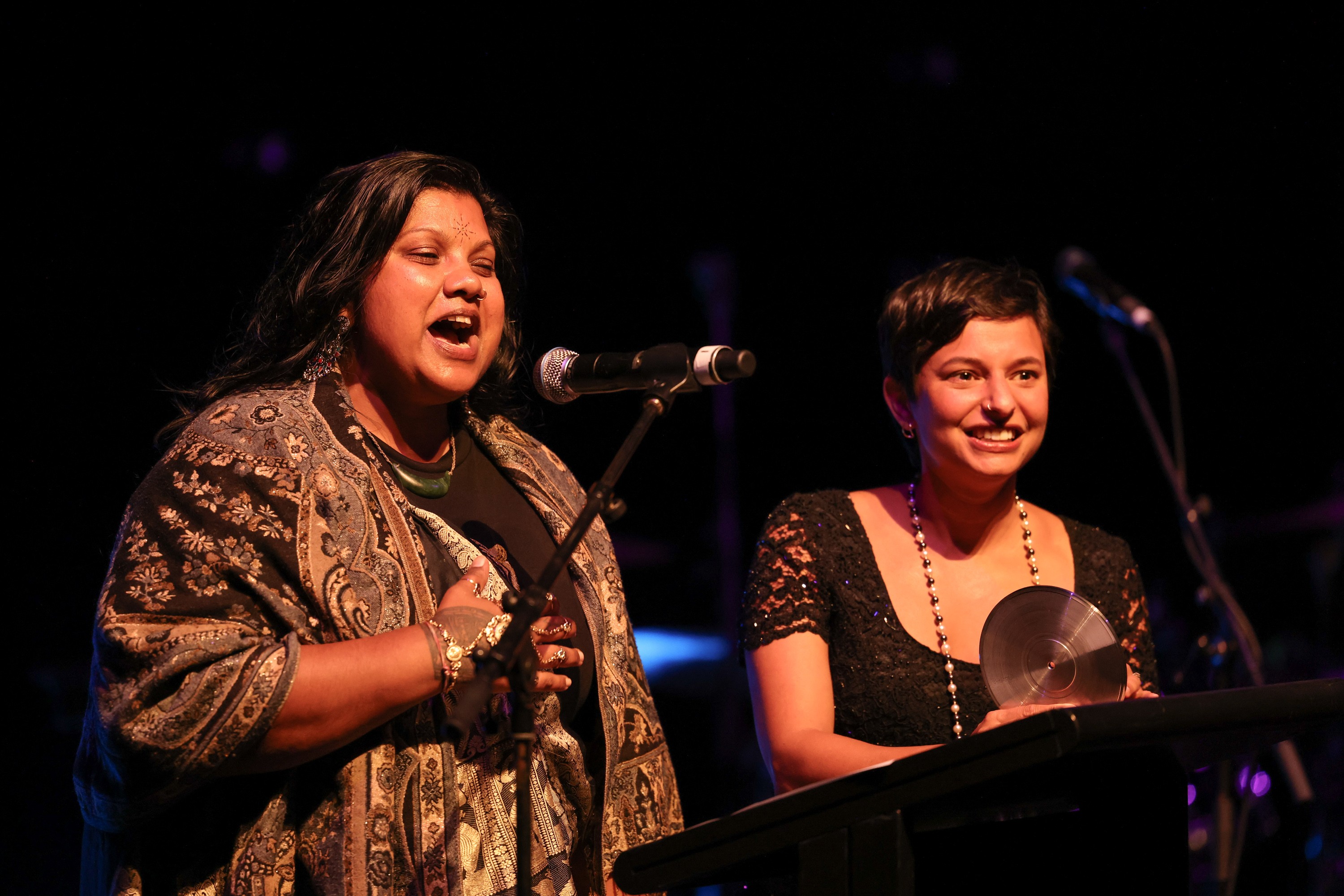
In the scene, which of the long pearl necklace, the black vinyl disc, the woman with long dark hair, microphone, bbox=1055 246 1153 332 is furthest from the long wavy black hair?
microphone, bbox=1055 246 1153 332

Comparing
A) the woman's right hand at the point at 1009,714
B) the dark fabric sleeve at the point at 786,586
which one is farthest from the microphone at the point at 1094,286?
the woman's right hand at the point at 1009,714

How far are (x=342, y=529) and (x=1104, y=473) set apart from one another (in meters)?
3.58

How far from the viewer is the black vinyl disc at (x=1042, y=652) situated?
171cm

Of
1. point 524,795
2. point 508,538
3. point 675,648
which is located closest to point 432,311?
point 508,538

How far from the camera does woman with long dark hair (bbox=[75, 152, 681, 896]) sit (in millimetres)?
1538

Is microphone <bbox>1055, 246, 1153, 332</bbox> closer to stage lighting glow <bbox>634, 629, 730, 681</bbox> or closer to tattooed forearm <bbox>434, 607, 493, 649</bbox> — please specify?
stage lighting glow <bbox>634, 629, 730, 681</bbox>

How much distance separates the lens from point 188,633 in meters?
1.53

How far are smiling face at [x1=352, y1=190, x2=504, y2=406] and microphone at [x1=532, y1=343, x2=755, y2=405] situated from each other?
251 millimetres

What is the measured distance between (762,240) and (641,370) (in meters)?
2.93

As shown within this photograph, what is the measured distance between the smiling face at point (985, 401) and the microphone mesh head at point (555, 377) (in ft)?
3.12

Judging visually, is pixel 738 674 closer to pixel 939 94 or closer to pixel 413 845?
pixel 939 94

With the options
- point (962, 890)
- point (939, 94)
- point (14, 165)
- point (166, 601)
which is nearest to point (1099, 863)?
point (962, 890)

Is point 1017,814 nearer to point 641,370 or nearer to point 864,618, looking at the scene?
point 641,370

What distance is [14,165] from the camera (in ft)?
8.37
